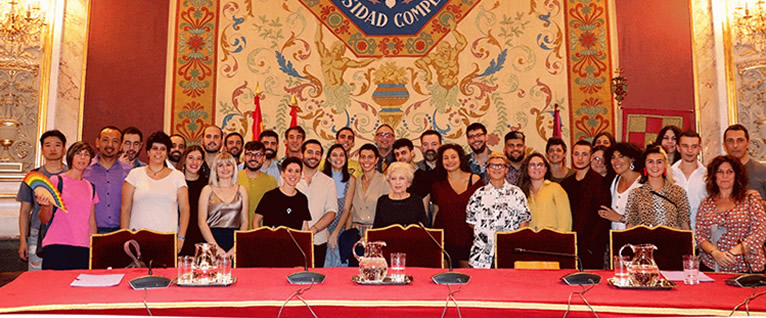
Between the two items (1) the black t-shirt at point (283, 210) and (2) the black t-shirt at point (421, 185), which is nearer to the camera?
(1) the black t-shirt at point (283, 210)

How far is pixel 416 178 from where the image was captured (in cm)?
488

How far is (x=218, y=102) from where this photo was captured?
6578 millimetres

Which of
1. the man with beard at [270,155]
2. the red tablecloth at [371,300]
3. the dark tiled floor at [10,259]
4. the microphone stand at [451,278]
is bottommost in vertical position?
the dark tiled floor at [10,259]

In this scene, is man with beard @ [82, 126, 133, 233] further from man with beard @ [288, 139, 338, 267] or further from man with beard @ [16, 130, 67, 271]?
man with beard @ [288, 139, 338, 267]

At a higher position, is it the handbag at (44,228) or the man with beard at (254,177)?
the man with beard at (254,177)

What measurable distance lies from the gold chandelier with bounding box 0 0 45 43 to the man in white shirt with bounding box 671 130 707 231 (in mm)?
5723

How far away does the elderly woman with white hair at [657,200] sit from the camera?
408 centimetres

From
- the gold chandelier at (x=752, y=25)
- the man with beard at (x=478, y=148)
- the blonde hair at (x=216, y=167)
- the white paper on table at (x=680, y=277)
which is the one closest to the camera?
the white paper on table at (x=680, y=277)

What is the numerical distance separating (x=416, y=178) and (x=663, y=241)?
73.1 inches

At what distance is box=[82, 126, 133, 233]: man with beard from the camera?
4.56 m

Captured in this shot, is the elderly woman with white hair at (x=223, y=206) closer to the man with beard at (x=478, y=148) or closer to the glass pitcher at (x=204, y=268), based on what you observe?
the glass pitcher at (x=204, y=268)

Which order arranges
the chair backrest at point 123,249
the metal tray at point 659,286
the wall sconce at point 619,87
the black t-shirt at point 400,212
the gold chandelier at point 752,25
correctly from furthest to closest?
the wall sconce at point 619,87
the gold chandelier at point 752,25
the black t-shirt at point 400,212
the chair backrest at point 123,249
the metal tray at point 659,286

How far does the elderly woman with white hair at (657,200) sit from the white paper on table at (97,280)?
3145 millimetres

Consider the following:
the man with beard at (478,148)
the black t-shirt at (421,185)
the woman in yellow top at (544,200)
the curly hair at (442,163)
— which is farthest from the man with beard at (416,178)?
the woman in yellow top at (544,200)
